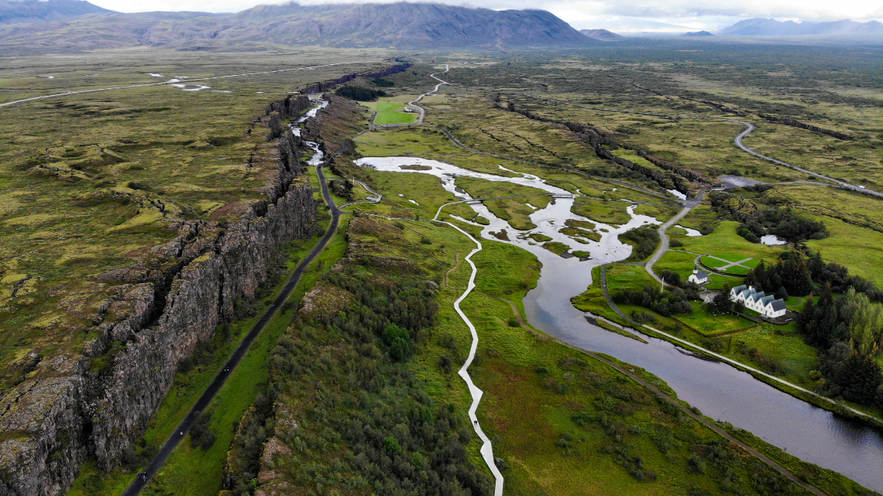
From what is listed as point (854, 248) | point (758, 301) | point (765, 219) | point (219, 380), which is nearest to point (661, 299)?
point (758, 301)

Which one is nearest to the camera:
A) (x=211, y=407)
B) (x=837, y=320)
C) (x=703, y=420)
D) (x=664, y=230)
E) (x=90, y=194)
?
(x=211, y=407)

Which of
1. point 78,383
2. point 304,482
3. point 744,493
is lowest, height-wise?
point 744,493

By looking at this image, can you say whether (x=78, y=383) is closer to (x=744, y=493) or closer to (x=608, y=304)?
(x=744, y=493)

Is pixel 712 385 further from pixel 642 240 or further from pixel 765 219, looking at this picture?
pixel 765 219

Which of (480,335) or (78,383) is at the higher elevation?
(78,383)

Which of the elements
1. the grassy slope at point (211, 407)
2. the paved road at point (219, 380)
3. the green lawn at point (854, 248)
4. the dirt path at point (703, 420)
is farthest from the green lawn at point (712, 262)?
the grassy slope at point (211, 407)

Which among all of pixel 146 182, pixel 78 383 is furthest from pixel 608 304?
pixel 146 182
